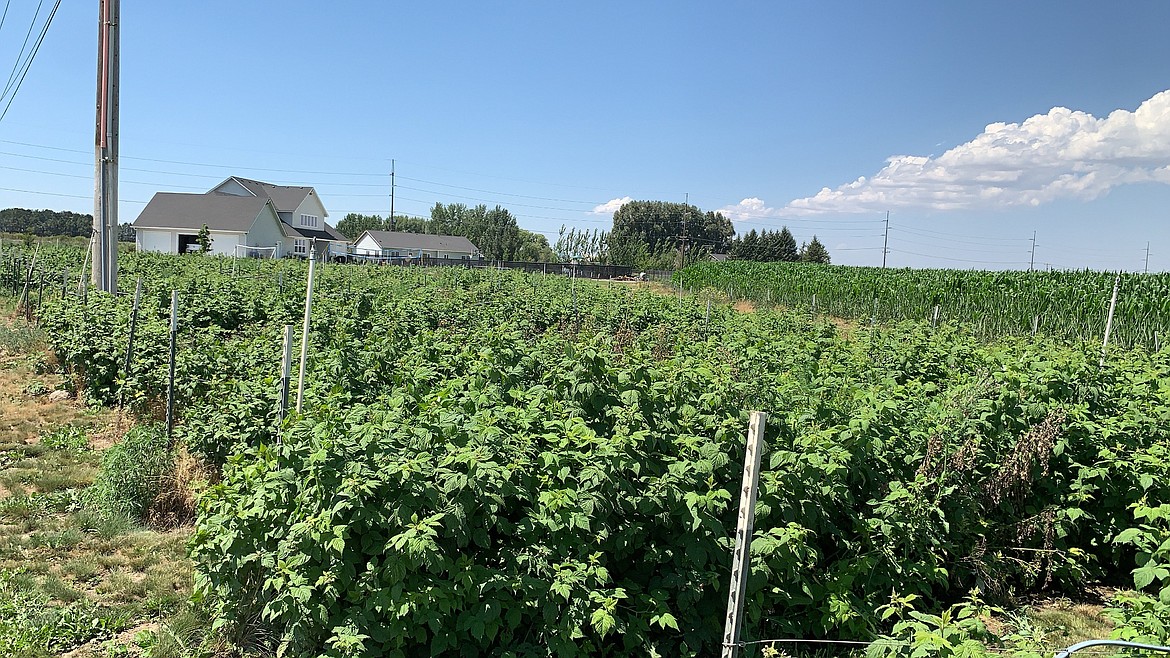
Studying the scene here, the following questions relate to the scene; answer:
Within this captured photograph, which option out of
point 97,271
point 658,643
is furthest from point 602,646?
point 97,271

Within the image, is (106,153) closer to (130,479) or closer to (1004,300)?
(130,479)

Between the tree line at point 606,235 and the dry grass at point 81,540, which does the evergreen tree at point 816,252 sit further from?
the dry grass at point 81,540

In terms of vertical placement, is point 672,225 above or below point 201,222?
above

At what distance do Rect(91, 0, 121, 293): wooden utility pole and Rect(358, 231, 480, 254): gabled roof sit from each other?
214 feet

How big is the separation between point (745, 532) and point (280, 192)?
6823cm

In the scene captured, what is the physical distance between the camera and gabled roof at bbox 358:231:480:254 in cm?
8031

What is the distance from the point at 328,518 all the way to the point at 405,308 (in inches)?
303

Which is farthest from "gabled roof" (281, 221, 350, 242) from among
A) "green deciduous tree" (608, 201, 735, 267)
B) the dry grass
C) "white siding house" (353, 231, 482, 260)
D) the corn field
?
the dry grass

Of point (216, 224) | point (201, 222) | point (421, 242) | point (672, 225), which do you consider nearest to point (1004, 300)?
point (216, 224)

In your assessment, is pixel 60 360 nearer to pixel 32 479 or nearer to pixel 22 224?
pixel 32 479

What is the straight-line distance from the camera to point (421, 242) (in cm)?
8356

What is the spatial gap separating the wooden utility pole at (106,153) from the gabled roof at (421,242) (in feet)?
214

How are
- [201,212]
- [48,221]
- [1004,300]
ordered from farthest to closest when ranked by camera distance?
[48,221] → [201,212] → [1004,300]

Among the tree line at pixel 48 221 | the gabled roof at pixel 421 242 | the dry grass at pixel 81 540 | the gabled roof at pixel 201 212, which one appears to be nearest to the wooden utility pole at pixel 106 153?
the dry grass at pixel 81 540
